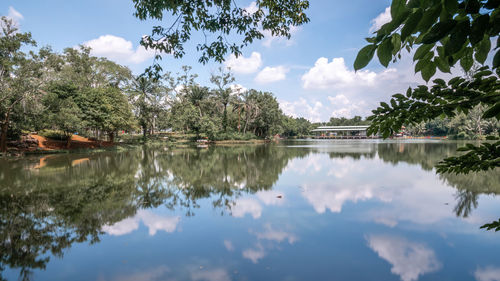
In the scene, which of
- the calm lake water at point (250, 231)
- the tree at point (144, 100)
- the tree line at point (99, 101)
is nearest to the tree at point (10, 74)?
the tree line at point (99, 101)

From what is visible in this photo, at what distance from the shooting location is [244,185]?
28.2ft

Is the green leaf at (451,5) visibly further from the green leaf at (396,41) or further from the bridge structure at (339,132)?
the bridge structure at (339,132)

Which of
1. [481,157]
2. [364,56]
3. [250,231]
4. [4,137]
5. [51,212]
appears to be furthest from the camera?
[4,137]

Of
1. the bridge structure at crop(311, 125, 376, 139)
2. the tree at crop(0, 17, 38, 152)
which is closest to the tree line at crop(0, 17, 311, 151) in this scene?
→ the tree at crop(0, 17, 38, 152)

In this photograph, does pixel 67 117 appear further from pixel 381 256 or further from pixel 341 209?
pixel 381 256

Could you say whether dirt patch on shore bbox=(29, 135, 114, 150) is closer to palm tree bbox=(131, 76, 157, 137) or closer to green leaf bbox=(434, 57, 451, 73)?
palm tree bbox=(131, 76, 157, 137)

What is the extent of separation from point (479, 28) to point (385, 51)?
25 centimetres

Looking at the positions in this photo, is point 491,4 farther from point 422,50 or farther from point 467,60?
point 467,60

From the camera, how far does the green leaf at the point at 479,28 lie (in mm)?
679

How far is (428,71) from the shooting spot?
102 cm

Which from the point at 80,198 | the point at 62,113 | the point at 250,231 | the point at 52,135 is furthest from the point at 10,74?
the point at 250,231

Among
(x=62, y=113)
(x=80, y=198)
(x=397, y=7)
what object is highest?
(x=62, y=113)

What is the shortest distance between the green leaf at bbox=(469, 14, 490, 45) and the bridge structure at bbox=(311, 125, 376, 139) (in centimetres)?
7521

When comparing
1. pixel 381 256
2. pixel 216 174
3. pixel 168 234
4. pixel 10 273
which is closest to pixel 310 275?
pixel 381 256
